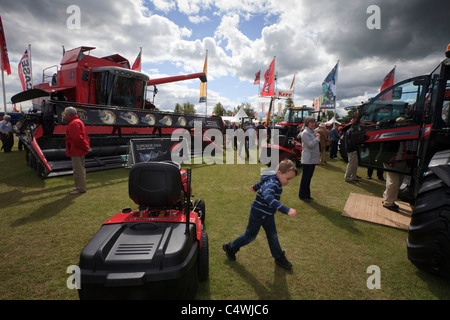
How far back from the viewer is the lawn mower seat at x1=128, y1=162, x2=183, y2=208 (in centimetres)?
233

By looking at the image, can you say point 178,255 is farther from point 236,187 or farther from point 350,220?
point 236,187

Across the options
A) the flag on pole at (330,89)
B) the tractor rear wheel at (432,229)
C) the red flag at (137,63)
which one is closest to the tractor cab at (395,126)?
the tractor rear wheel at (432,229)

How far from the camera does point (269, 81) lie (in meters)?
18.0

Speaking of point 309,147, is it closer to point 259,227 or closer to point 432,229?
point 432,229

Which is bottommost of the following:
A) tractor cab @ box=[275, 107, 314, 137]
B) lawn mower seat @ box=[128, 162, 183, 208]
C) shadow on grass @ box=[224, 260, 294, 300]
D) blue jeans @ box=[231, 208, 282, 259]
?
shadow on grass @ box=[224, 260, 294, 300]

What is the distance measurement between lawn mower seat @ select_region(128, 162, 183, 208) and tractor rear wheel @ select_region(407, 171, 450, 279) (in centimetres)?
286

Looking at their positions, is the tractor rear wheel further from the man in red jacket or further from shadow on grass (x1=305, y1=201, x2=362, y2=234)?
the man in red jacket

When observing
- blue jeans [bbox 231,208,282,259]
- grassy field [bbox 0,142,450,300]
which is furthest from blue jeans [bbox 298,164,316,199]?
blue jeans [bbox 231,208,282,259]

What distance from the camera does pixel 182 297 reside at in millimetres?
1852

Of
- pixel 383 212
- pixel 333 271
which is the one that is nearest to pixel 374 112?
pixel 383 212

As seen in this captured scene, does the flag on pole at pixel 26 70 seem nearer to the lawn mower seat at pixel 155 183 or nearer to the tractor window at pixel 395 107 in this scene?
the lawn mower seat at pixel 155 183

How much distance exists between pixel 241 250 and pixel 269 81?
17.2 metres
